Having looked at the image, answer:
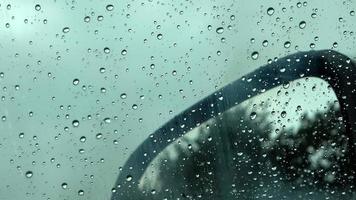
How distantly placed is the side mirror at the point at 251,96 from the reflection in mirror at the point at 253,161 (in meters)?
0.03

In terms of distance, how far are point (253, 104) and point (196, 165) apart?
0.39 meters

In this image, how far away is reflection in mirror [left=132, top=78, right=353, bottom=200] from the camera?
2246mm

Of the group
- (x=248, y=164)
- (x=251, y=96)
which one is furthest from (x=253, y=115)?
(x=248, y=164)

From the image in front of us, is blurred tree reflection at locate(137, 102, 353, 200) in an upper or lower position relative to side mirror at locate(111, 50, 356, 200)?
lower

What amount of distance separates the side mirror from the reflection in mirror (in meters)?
0.03

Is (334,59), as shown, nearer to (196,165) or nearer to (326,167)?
(326,167)

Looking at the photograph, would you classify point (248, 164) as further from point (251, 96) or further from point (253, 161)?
point (251, 96)

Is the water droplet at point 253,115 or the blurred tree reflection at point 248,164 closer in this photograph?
the blurred tree reflection at point 248,164

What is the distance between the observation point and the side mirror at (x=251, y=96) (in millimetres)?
2311

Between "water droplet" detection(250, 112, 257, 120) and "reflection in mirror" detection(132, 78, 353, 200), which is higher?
"water droplet" detection(250, 112, 257, 120)

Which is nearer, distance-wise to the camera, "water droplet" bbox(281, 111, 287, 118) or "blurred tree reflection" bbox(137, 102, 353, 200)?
"blurred tree reflection" bbox(137, 102, 353, 200)

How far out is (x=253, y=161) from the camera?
7.50 feet

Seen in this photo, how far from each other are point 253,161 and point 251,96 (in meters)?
0.31

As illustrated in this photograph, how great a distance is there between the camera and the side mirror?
231 cm
